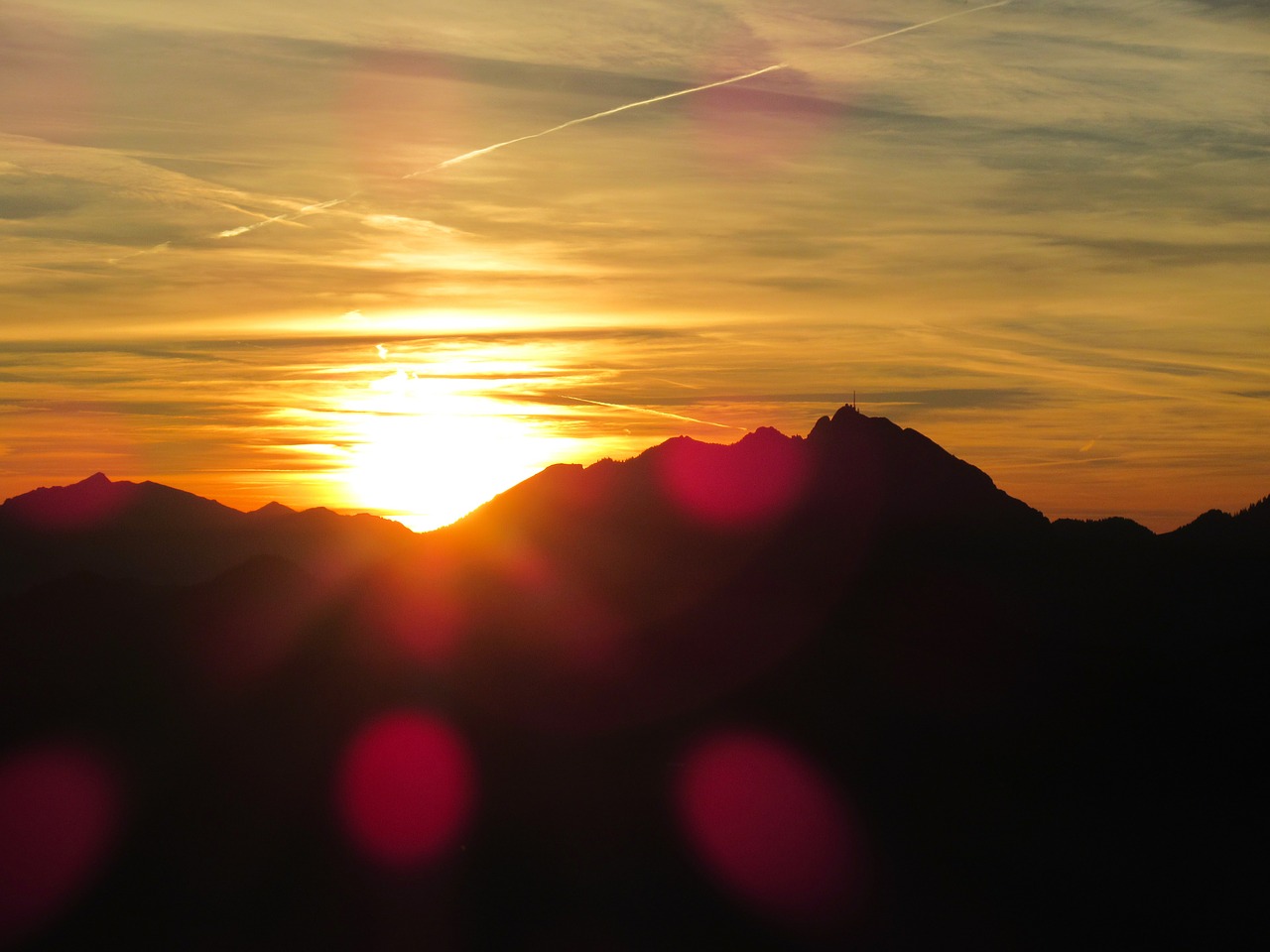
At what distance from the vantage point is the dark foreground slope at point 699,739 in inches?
2426

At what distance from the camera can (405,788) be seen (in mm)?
78812

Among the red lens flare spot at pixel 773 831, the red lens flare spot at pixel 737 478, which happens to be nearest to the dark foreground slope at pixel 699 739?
the red lens flare spot at pixel 773 831

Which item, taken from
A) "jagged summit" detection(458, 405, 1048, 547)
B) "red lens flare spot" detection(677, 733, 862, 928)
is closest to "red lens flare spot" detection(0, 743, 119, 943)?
"red lens flare spot" detection(677, 733, 862, 928)

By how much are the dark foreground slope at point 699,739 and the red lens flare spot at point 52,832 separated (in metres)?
0.36

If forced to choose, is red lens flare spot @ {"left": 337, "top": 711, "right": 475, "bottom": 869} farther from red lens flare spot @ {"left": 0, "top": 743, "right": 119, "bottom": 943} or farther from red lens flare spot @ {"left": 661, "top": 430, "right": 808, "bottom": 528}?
red lens flare spot @ {"left": 661, "top": 430, "right": 808, "bottom": 528}

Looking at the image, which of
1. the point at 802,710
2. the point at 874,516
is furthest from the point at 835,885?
the point at 874,516

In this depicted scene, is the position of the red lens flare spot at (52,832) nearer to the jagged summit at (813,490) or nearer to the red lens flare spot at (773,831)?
the red lens flare spot at (773,831)

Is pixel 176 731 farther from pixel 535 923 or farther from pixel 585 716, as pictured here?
pixel 535 923

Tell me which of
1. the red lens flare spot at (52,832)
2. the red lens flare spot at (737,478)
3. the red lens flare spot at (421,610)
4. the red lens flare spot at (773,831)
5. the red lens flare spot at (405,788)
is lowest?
the red lens flare spot at (421,610)

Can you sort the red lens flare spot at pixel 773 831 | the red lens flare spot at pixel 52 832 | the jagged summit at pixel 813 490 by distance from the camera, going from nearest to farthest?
the red lens flare spot at pixel 773 831 → the red lens flare spot at pixel 52 832 → the jagged summit at pixel 813 490

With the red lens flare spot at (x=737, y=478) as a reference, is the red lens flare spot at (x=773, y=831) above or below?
below

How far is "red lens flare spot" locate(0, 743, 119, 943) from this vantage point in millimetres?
67562

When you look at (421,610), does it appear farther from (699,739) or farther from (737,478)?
(699,739)

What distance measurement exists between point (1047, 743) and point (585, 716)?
3400cm
